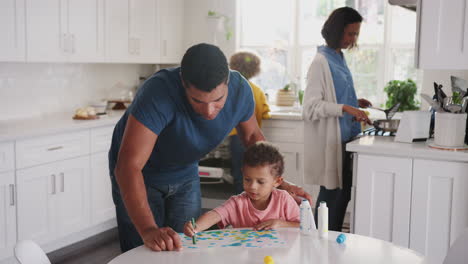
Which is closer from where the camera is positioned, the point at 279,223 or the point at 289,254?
the point at 289,254

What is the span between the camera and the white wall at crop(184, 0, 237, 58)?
5.19 meters

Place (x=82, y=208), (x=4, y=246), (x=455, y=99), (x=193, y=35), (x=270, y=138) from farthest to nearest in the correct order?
1. (x=193, y=35)
2. (x=270, y=138)
3. (x=82, y=208)
4. (x=4, y=246)
5. (x=455, y=99)

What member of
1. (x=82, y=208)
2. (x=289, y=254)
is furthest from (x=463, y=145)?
(x=82, y=208)

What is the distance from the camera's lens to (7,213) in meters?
3.28

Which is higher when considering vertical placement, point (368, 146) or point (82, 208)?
point (368, 146)

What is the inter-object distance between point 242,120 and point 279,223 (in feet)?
1.43

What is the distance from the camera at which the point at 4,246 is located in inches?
129

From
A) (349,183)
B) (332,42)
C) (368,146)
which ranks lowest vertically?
(349,183)

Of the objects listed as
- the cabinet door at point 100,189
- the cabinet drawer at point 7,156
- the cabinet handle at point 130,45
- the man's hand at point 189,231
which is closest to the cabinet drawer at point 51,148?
the cabinet drawer at point 7,156

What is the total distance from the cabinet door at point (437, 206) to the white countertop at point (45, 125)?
221 centimetres

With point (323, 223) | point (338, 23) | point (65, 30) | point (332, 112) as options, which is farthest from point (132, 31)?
point (323, 223)

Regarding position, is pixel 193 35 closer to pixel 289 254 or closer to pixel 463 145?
pixel 463 145

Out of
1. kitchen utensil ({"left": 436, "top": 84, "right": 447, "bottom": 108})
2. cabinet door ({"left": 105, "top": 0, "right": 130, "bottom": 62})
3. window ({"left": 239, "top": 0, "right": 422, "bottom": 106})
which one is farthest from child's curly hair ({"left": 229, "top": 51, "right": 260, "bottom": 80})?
kitchen utensil ({"left": 436, "top": 84, "right": 447, "bottom": 108})

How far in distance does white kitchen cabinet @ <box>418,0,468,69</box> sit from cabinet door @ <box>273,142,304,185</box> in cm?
181
